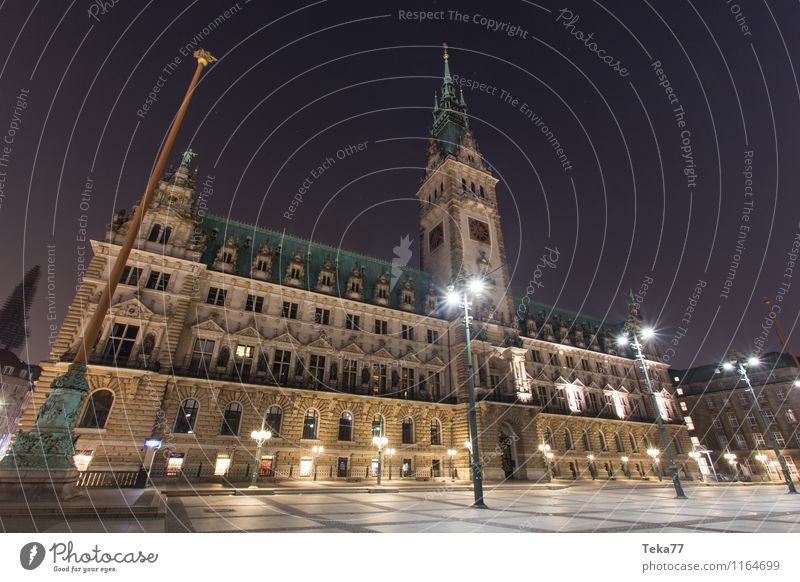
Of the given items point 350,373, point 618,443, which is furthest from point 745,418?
point 350,373

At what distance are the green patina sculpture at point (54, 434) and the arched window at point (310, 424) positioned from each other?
19865 mm

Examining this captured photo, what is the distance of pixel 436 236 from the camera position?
4772cm

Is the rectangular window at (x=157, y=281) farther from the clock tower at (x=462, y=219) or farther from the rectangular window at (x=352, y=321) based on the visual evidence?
the clock tower at (x=462, y=219)

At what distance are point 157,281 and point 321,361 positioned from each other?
14.3 metres

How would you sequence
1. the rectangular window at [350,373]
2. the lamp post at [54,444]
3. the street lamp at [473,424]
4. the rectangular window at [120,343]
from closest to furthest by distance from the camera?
the lamp post at [54,444], the street lamp at [473,424], the rectangular window at [120,343], the rectangular window at [350,373]

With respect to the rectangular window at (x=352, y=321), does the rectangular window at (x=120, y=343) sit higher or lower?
lower

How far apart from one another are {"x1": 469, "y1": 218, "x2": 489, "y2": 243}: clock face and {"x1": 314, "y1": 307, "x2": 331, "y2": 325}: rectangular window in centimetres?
2111

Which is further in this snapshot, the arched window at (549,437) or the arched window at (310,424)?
the arched window at (549,437)

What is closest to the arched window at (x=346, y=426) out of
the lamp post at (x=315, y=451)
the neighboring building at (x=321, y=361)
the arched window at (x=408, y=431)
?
the neighboring building at (x=321, y=361)

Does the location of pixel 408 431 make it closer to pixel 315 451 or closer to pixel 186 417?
pixel 315 451

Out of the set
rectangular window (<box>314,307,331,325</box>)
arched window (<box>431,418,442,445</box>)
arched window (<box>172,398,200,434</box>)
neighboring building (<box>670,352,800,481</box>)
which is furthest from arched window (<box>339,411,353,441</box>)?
neighboring building (<box>670,352,800,481</box>)

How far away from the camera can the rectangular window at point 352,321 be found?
35125mm

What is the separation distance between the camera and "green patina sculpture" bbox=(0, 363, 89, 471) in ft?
31.7
